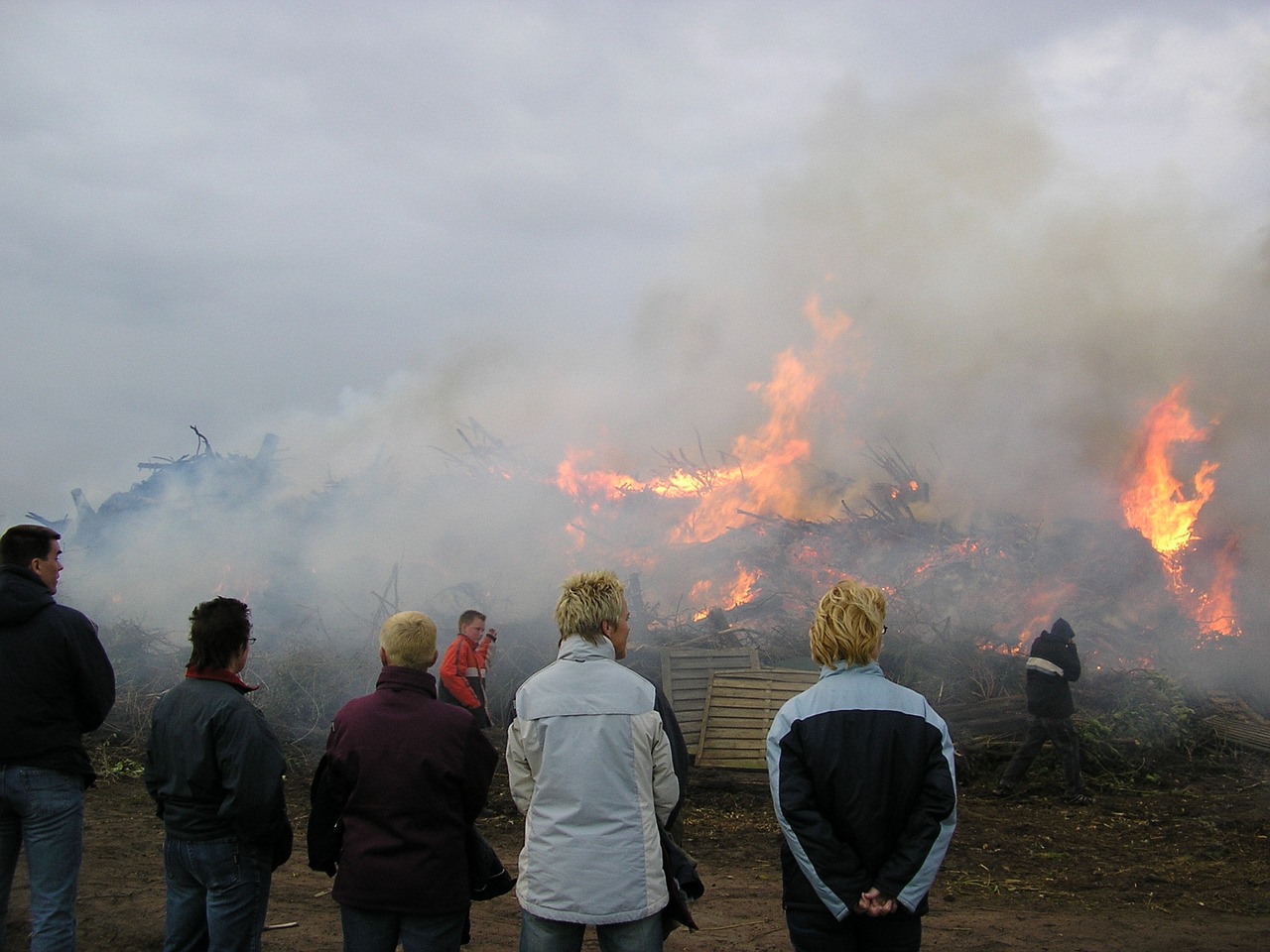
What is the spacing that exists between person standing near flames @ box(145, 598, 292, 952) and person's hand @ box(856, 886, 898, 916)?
211 centimetres

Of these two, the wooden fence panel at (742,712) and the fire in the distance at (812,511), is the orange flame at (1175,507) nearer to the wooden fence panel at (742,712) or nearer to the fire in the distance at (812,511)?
the fire in the distance at (812,511)

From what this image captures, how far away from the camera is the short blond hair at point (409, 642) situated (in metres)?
3.46

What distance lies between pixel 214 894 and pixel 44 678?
1234mm

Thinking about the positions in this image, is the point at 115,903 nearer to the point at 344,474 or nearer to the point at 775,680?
the point at 775,680

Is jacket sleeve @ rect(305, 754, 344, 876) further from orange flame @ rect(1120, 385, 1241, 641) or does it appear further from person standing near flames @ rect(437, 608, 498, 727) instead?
orange flame @ rect(1120, 385, 1241, 641)

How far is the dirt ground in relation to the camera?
5.72 m

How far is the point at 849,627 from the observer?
3285 millimetres

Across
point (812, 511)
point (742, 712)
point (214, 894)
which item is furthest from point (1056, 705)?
point (214, 894)

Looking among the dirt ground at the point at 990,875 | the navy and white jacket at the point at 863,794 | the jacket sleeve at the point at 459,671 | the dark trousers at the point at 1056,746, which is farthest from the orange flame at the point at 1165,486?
the navy and white jacket at the point at 863,794

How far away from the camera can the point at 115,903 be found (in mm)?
6074

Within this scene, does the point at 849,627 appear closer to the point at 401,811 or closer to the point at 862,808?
the point at 862,808

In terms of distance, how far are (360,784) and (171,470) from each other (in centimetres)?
1444

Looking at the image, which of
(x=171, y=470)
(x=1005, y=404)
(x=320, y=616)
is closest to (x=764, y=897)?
(x=320, y=616)

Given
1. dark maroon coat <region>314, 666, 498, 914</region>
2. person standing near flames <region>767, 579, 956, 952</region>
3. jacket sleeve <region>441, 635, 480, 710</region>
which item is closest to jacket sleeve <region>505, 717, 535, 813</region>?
dark maroon coat <region>314, 666, 498, 914</region>
